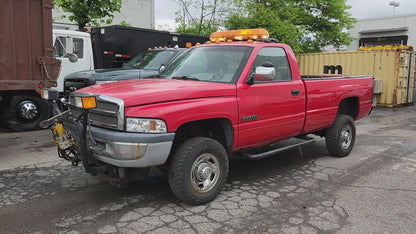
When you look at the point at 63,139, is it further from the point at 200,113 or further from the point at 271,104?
the point at 271,104

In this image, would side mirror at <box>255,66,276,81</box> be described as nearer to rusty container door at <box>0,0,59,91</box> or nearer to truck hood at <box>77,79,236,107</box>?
truck hood at <box>77,79,236,107</box>

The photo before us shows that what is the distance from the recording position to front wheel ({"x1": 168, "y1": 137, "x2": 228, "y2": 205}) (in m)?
3.79

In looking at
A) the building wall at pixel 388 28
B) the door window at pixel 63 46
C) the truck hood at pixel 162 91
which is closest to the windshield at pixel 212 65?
the truck hood at pixel 162 91

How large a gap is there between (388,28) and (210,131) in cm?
3026

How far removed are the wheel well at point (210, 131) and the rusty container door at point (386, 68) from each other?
12470 millimetres

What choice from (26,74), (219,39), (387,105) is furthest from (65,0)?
(387,105)

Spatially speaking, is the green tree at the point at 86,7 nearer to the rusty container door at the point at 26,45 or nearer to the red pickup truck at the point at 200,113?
the rusty container door at the point at 26,45

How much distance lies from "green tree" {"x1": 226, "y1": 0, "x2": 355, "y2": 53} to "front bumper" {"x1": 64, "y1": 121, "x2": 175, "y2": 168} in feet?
45.7

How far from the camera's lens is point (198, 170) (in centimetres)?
399

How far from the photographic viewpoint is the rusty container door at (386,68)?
569 inches

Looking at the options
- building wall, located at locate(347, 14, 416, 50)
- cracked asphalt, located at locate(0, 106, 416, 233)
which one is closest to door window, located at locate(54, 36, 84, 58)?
cracked asphalt, located at locate(0, 106, 416, 233)

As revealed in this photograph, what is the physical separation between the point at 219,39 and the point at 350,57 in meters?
11.6

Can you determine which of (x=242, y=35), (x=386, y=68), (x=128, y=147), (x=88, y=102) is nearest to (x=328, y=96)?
(x=242, y=35)

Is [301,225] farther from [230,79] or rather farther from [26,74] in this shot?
[26,74]
